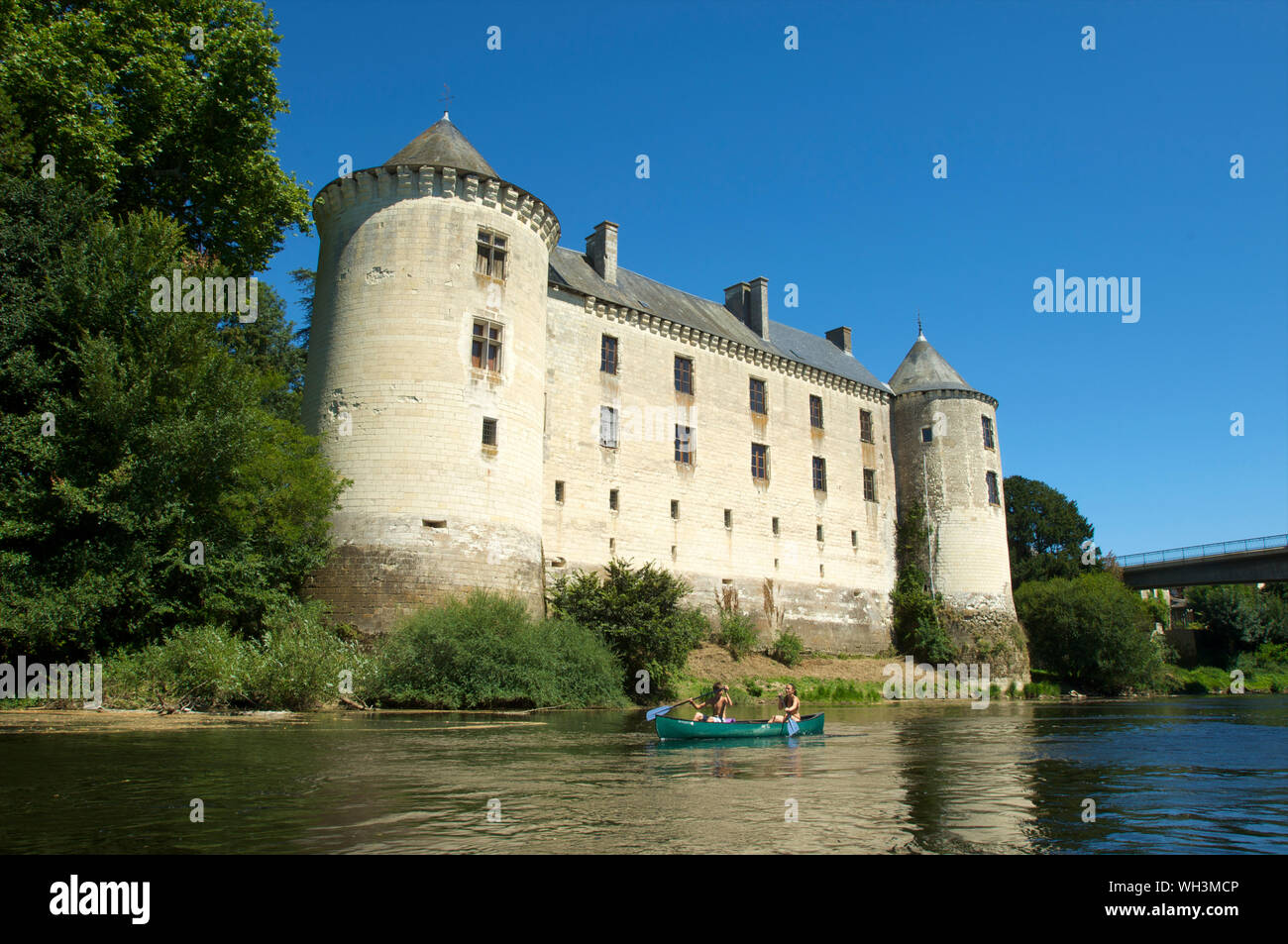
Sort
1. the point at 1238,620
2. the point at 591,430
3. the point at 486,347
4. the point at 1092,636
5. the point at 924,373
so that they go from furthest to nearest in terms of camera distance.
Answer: the point at 1238,620
the point at 924,373
the point at 1092,636
the point at 591,430
the point at 486,347

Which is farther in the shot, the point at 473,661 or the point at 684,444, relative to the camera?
the point at 684,444

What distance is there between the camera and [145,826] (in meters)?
6.65

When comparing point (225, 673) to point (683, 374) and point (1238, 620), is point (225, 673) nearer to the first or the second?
point (683, 374)

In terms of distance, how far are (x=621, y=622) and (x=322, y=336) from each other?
39.8 feet

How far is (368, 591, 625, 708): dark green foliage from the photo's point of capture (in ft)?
66.6

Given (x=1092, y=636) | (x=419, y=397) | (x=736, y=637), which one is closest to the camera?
(x=419, y=397)

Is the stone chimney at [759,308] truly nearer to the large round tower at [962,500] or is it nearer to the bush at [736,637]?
the large round tower at [962,500]

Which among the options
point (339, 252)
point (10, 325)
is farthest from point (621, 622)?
point (10, 325)

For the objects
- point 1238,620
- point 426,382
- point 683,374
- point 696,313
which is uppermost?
point 696,313

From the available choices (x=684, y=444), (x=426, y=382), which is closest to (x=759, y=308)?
(x=684, y=444)

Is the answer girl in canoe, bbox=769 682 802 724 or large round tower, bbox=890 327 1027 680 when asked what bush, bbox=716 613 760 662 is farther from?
Result: girl in canoe, bbox=769 682 802 724

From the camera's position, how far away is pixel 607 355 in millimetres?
31812

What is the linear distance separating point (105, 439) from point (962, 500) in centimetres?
3470
